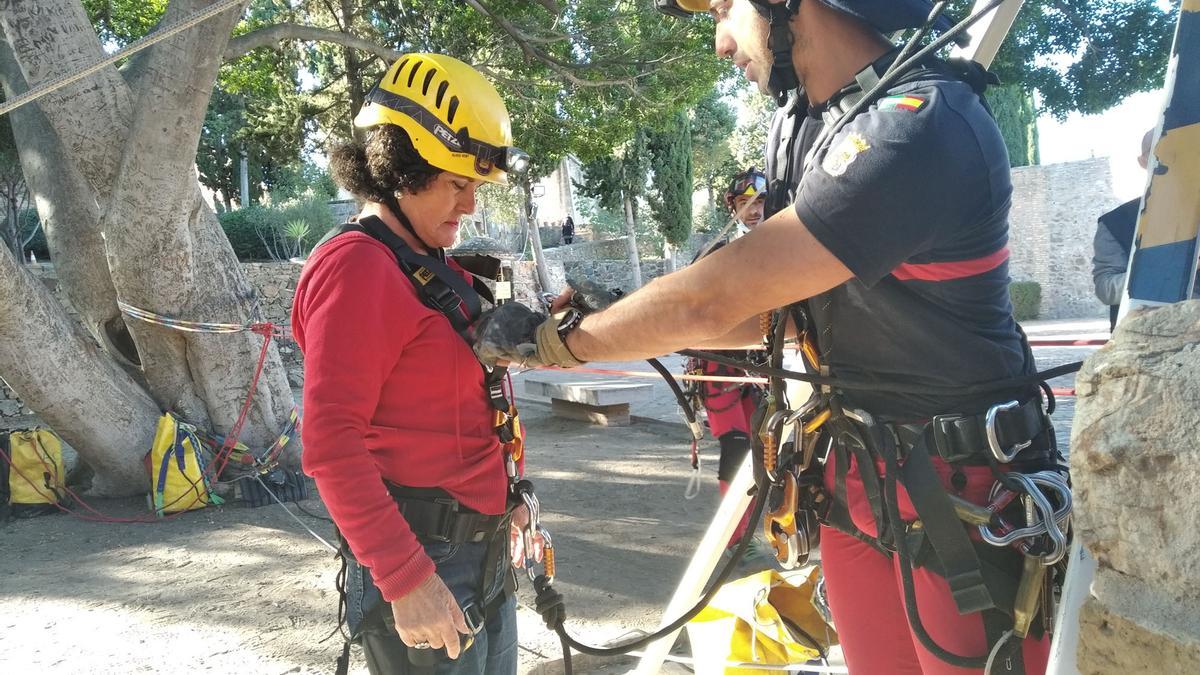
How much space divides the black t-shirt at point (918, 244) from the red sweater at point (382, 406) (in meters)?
0.95

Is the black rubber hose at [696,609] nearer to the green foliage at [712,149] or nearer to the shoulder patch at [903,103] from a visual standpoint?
the shoulder patch at [903,103]

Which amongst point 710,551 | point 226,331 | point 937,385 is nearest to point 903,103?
point 937,385

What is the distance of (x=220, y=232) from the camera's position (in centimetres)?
764

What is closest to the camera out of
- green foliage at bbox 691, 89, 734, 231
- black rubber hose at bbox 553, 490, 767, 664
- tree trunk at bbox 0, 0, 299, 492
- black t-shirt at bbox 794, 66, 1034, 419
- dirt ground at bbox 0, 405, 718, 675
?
black t-shirt at bbox 794, 66, 1034, 419

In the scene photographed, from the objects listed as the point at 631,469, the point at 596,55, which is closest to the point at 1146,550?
the point at 631,469

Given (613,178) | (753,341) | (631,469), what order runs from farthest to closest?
(613,178) < (631,469) < (753,341)

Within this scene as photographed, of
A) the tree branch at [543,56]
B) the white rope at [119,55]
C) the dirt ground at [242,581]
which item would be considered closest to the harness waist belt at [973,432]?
the white rope at [119,55]

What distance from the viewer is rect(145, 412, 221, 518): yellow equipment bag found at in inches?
271

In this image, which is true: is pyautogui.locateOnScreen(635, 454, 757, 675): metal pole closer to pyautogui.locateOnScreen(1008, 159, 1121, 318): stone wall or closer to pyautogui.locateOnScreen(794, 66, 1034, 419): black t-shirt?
pyautogui.locateOnScreen(794, 66, 1034, 419): black t-shirt

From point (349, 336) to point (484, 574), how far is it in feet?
2.46

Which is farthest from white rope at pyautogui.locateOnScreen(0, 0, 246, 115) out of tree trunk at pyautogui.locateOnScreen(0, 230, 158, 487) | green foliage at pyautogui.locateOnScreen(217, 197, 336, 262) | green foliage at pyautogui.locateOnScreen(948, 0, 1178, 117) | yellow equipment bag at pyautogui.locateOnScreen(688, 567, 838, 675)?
green foliage at pyautogui.locateOnScreen(217, 197, 336, 262)

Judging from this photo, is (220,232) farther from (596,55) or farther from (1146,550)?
(1146,550)

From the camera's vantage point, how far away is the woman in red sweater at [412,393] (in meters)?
1.93

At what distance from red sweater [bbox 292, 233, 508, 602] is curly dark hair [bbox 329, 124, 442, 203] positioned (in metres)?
0.22
